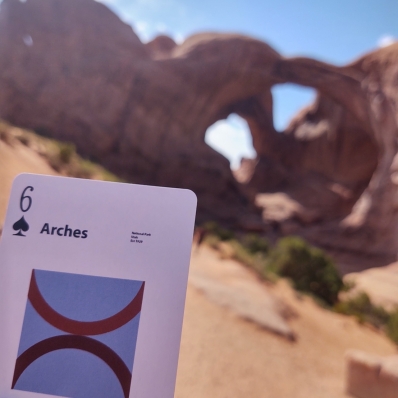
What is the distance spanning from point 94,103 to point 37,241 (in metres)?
18.4

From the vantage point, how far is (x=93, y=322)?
1.86 meters

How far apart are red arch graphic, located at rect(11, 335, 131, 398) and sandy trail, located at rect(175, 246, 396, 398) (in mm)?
1946

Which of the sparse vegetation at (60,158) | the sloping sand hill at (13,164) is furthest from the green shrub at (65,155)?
the sloping sand hill at (13,164)

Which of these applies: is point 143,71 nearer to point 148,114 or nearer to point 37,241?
point 148,114

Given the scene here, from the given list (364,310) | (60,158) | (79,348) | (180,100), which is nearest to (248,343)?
(79,348)

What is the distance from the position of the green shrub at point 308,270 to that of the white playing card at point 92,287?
928cm

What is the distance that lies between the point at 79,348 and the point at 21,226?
0.86 m

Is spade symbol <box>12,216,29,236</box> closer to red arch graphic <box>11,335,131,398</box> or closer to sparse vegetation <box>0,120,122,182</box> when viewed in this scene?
red arch graphic <box>11,335,131,398</box>

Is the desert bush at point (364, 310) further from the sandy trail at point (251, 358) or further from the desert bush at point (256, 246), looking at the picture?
the desert bush at point (256, 246)

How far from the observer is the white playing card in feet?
5.99

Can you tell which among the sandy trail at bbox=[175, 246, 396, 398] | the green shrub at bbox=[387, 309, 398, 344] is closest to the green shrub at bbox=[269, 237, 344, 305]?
the green shrub at bbox=[387, 309, 398, 344]

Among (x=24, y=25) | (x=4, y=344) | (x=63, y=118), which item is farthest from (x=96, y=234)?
(x=24, y=25)

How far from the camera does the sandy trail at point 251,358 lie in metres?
3.85

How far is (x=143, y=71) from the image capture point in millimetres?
19594
